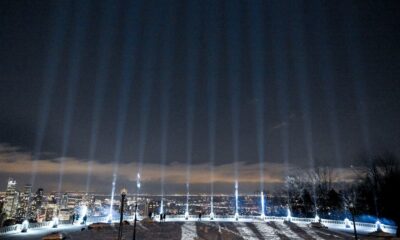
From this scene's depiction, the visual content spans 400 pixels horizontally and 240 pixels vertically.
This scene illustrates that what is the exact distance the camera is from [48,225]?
34.7 meters

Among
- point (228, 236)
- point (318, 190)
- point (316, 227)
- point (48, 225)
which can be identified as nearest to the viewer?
point (228, 236)

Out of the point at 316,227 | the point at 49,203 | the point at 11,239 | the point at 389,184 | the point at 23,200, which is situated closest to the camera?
the point at 11,239

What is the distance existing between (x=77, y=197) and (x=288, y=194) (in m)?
81.0

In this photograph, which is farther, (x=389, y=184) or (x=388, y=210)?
(x=389, y=184)

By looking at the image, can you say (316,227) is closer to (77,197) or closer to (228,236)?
(228,236)

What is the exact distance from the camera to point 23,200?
5896 inches

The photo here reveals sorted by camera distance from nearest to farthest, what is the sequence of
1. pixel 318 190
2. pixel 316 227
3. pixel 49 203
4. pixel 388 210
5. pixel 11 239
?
pixel 11 239
pixel 316 227
pixel 388 210
pixel 318 190
pixel 49 203

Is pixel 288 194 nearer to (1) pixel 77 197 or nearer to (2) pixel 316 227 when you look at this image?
(2) pixel 316 227

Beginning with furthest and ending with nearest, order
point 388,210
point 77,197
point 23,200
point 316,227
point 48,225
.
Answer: point 23,200
point 77,197
point 388,210
point 316,227
point 48,225

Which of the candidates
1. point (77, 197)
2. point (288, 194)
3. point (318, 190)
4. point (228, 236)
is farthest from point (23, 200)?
point (228, 236)

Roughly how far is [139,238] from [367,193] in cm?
4726

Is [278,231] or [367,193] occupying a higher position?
[367,193]

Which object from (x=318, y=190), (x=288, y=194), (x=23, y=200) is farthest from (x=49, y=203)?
(x=318, y=190)

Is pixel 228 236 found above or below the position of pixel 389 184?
below
